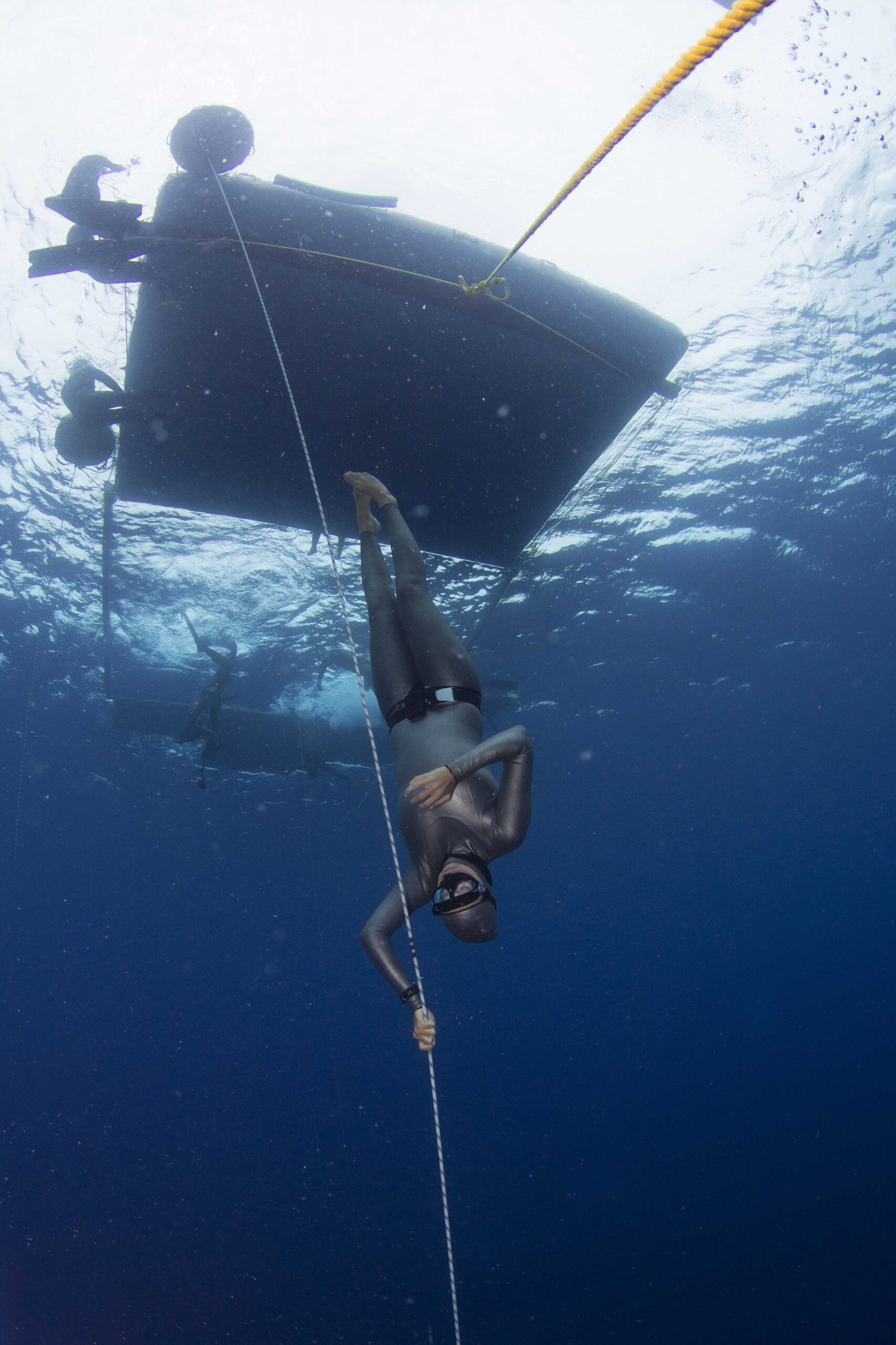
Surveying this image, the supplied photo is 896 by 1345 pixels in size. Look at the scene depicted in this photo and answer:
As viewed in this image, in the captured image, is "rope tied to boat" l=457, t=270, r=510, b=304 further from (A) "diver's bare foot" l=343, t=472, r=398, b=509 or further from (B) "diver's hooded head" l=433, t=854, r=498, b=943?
(B) "diver's hooded head" l=433, t=854, r=498, b=943

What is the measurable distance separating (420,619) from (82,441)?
13.7 ft

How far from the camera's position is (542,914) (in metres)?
48.2

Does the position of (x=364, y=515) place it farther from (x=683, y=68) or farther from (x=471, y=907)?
(x=683, y=68)

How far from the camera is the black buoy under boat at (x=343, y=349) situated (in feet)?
17.5

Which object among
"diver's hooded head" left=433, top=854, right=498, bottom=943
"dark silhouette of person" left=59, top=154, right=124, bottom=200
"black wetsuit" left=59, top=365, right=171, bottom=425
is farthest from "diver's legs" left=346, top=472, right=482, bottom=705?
"dark silhouette of person" left=59, top=154, right=124, bottom=200

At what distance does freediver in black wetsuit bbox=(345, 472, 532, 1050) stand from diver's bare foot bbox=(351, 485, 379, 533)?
1.14ft

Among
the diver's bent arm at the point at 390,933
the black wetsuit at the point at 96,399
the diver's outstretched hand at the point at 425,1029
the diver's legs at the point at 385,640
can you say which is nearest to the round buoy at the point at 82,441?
the black wetsuit at the point at 96,399

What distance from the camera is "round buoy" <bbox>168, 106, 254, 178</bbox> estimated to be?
498 cm

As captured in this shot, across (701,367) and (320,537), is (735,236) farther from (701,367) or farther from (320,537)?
(320,537)

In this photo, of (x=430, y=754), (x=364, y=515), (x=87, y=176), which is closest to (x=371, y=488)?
(x=364, y=515)

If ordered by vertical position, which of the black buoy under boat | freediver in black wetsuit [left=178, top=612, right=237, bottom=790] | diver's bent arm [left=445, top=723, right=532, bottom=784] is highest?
the black buoy under boat

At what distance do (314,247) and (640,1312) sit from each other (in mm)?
48929

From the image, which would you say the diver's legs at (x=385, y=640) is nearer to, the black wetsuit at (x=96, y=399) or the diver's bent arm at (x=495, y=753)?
the diver's bent arm at (x=495, y=753)

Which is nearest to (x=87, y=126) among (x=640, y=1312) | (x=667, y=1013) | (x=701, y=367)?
(x=701, y=367)
